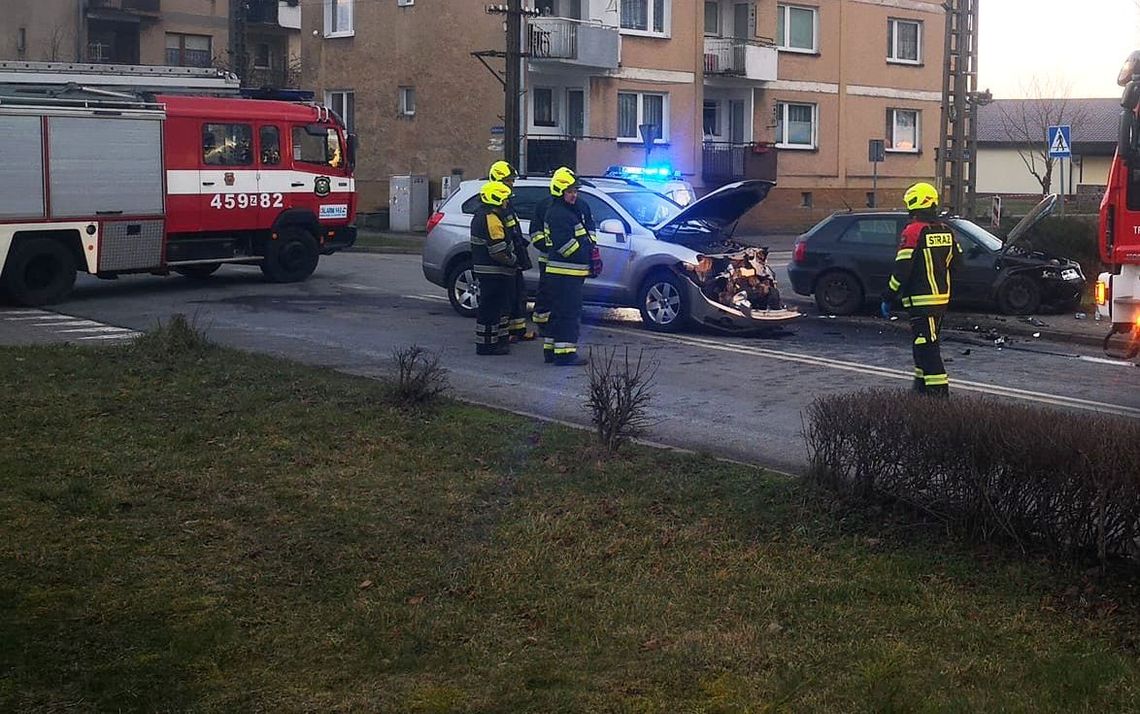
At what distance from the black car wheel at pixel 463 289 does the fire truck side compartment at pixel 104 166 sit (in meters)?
4.86

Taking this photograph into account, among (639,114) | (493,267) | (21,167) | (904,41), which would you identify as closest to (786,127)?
(639,114)

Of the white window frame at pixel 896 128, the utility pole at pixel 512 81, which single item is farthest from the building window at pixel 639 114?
the utility pole at pixel 512 81

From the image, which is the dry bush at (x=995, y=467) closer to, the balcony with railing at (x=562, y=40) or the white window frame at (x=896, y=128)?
the balcony with railing at (x=562, y=40)

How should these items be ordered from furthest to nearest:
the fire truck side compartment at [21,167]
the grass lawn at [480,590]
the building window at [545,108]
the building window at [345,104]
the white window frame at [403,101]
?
the building window at [345,104], the white window frame at [403,101], the building window at [545,108], the fire truck side compartment at [21,167], the grass lawn at [480,590]

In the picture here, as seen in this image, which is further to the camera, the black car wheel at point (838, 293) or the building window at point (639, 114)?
the building window at point (639, 114)

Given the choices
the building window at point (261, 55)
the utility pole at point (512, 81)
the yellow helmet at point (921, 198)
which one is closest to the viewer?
the yellow helmet at point (921, 198)

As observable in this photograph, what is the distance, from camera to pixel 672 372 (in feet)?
41.3

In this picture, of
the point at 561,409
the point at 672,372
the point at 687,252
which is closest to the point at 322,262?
the point at 687,252

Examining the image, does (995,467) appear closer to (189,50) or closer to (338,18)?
(338,18)

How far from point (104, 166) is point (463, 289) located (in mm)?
5402

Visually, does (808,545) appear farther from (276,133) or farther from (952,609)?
(276,133)

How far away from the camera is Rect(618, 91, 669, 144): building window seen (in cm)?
3950

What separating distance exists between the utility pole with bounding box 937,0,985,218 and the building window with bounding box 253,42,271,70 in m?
36.6

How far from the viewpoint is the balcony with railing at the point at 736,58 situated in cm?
4144
